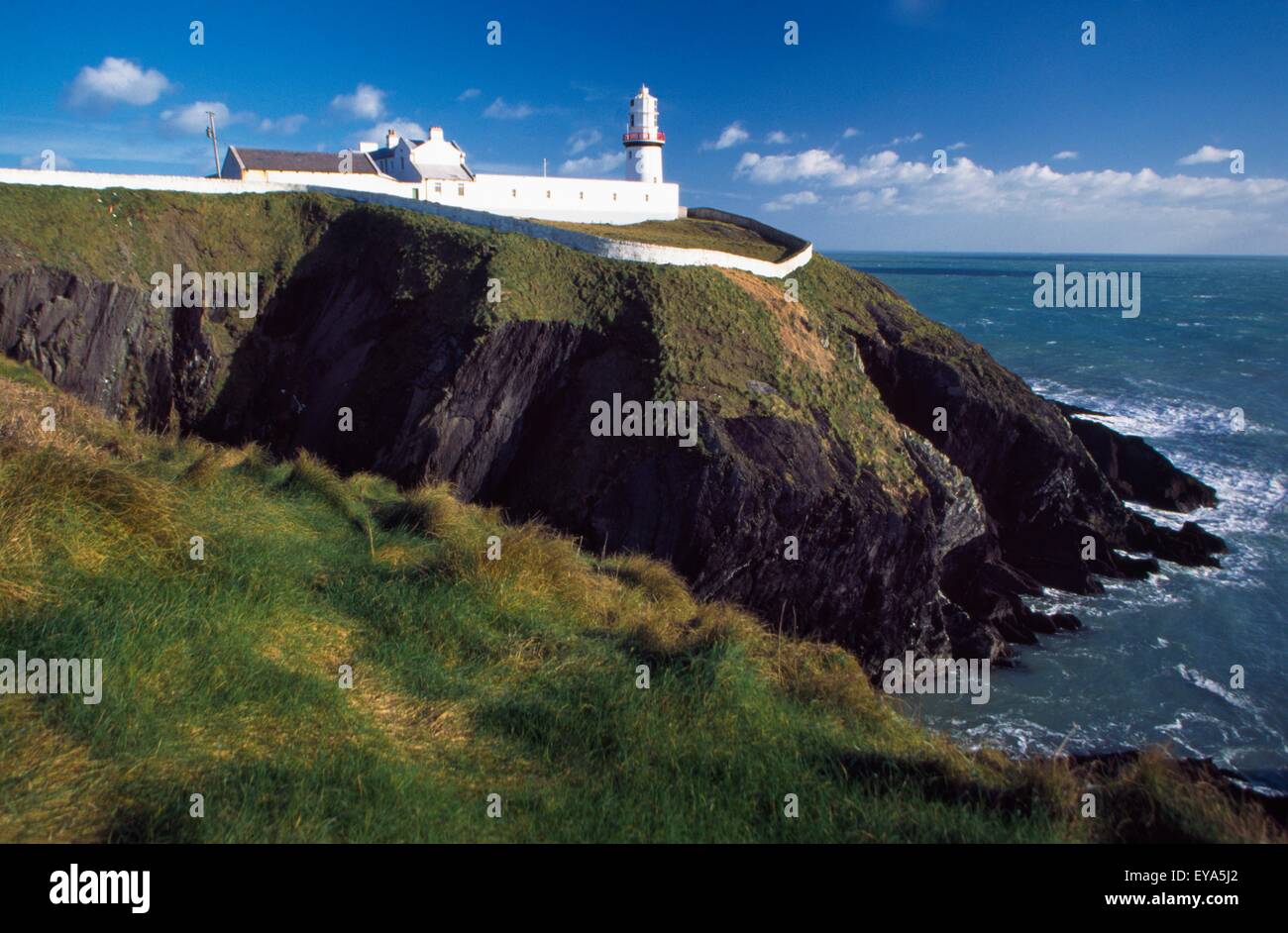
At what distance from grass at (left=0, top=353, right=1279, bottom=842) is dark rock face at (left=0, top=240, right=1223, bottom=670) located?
34.1 ft

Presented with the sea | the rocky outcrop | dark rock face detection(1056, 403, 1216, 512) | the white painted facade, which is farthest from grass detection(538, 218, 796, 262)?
the sea

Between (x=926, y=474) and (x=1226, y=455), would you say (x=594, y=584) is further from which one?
(x=1226, y=455)

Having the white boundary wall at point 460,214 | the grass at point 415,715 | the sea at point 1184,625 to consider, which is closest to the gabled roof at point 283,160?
the white boundary wall at point 460,214

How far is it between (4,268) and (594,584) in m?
22.2

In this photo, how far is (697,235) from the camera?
37.4 meters

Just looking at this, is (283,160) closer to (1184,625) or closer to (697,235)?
(697,235)

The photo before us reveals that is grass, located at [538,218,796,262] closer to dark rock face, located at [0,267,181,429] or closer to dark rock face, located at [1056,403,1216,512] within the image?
dark rock face, located at [0,267,181,429]

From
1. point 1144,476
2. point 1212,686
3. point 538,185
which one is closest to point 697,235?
point 538,185

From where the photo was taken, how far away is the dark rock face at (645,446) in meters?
19.1

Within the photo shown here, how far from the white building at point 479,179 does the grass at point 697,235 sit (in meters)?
1.18

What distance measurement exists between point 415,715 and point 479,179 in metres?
35.5

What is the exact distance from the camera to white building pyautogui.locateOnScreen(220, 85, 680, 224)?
113 feet

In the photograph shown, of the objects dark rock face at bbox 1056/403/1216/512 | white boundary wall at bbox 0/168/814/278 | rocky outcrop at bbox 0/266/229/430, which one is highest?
white boundary wall at bbox 0/168/814/278

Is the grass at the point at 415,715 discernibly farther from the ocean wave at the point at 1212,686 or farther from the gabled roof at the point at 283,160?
the gabled roof at the point at 283,160
